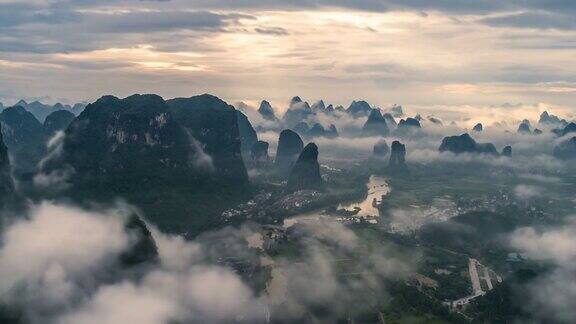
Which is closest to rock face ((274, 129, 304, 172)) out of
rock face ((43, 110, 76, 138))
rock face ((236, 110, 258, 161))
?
rock face ((236, 110, 258, 161))

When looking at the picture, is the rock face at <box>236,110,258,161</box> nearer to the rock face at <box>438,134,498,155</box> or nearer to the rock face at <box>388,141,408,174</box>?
the rock face at <box>388,141,408,174</box>

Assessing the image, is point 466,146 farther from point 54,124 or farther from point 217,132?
point 54,124

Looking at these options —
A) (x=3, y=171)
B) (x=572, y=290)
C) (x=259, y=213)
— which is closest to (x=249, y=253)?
(x=259, y=213)

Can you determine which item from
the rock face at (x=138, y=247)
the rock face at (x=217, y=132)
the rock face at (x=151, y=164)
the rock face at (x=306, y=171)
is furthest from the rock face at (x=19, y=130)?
the rock face at (x=138, y=247)

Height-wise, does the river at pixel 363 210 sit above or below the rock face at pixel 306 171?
below

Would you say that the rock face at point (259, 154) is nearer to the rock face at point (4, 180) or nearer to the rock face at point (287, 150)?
the rock face at point (287, 150)

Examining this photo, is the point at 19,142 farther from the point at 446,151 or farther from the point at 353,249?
the point at 446,151

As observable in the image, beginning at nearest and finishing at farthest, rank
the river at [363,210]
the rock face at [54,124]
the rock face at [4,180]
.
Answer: the rock face at [4,180] → the river at [363,210] → the rock face at [54,124]
